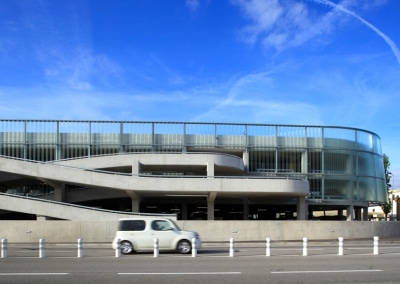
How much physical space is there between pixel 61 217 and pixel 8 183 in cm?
1459

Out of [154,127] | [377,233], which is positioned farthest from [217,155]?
[377,233]

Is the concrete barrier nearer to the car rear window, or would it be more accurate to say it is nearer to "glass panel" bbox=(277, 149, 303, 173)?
the car rear window

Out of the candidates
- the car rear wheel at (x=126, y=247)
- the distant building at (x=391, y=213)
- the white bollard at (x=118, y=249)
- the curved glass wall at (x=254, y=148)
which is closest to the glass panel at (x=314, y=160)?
the curved glass wall at (x=254, y=148)

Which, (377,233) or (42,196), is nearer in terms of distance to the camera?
(377,233)

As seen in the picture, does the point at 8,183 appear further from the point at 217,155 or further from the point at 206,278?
the point at 206,278

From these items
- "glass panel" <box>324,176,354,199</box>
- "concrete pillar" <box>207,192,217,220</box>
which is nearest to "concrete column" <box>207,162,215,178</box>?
"concrete pillar" <box>207,192,217,220</box>

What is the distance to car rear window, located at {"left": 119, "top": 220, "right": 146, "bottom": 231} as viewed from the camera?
60.4ft

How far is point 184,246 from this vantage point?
1825cm

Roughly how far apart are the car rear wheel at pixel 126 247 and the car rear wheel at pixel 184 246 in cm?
188

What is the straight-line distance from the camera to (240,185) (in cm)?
3550

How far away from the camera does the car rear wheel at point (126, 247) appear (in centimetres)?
1816

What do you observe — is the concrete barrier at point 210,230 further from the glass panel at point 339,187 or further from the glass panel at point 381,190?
the glass panel at point 381,190

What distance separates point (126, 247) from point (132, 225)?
0.88 m

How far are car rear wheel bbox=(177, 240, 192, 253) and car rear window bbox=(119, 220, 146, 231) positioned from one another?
5.30ft
